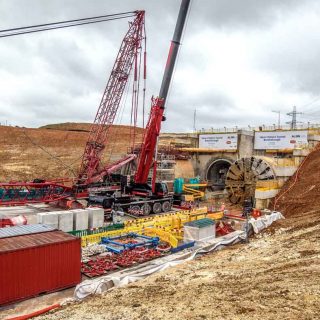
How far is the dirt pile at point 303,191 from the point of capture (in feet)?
79.0

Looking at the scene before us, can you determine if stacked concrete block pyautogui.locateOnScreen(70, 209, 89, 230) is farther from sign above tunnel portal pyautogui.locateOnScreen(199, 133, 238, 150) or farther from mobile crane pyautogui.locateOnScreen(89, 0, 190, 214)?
sign above tunnel portal pyautogui.locateOnScreen(199, 133, 238, 150)

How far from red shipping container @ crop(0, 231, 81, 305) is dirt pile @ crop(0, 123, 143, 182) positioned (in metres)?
26.3

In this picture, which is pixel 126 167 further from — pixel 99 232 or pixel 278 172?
pixel 99 232

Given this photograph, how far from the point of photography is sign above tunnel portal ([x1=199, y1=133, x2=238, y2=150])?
36062 mm

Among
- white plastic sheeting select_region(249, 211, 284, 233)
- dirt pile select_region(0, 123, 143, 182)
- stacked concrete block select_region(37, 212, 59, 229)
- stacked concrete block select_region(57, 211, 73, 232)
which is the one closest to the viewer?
stacked concrete block select_region(37, 212, 59, 229)

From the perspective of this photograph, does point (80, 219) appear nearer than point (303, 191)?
Yes

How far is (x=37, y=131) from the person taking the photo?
79188mm

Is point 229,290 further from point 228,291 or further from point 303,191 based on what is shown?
point 303,191

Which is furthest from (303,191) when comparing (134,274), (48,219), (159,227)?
(48,219)

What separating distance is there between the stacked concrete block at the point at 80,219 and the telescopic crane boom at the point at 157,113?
24.6ft

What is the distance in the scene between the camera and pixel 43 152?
62781 mm

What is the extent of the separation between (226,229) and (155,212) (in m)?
6.60

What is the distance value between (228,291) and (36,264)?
6.79 m

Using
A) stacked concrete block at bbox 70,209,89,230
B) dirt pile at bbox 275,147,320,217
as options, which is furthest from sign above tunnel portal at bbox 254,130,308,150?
stacked concrete block at bbox 70,209,89,230
